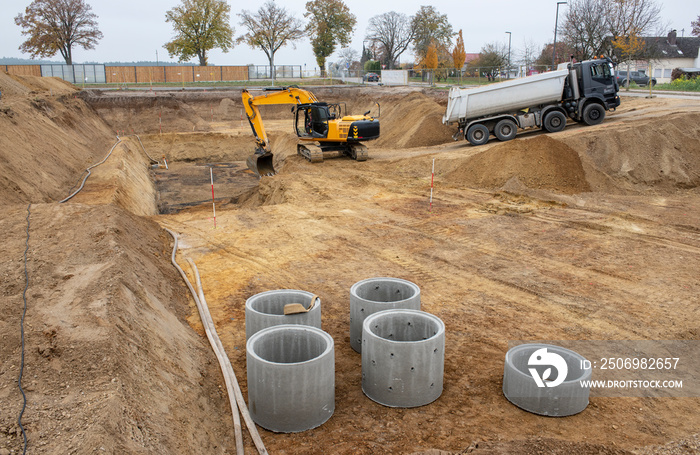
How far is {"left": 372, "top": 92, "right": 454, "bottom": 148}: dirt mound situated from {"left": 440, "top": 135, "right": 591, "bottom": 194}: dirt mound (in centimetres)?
853

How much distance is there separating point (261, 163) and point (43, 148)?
8.29m

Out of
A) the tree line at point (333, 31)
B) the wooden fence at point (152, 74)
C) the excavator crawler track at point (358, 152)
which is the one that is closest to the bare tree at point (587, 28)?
the tree line at point (333, 31)

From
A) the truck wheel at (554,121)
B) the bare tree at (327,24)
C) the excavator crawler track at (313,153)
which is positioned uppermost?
the bare tree at (327,24)

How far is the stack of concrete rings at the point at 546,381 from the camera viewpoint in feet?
18.6

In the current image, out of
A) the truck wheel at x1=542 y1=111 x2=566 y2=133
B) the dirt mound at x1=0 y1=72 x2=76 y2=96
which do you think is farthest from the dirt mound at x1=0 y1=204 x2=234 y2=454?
the dirt mound at x1=0 y1=72 x2=76 y2=96

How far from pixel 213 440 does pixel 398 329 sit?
9.01 feet

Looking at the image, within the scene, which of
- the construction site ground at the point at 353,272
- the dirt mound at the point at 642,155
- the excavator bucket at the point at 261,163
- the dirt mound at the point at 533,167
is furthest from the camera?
the excavator bucket at the point at 261,163

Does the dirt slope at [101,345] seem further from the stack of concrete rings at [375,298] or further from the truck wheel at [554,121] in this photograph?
the truck wheel at [554,121]

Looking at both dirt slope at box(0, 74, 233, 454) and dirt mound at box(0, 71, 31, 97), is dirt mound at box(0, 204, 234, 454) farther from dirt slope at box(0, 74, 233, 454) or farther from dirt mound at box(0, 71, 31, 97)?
dirt mound at box(0, 71, 31, 97)

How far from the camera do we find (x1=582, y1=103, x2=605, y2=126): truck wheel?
21.3 meters

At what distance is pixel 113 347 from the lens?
5172 millimetres

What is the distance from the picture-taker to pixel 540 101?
69.7ft

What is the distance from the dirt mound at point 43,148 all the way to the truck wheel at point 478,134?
15.2m

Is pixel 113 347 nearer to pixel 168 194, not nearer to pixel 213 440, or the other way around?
pixel 213 440
